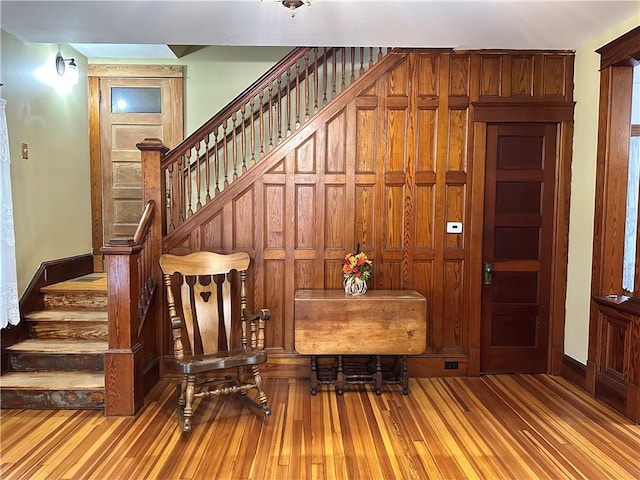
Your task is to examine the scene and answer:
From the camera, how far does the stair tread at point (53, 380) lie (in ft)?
9.48

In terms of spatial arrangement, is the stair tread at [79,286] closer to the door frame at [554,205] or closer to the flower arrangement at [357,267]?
the flower arrangement at [357,267]

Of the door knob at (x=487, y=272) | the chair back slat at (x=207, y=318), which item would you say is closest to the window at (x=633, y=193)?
the door knob at (x=487, y=272)

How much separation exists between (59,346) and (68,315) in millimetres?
265

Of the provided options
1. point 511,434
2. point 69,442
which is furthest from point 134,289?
point 511,434

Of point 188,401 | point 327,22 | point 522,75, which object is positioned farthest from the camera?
point 522,75

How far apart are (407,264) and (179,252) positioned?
1826mm

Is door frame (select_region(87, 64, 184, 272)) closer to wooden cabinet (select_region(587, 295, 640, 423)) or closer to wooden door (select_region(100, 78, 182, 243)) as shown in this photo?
wooden door (select_region(100, 78, 182, 243))

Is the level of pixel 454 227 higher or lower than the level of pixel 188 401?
higher

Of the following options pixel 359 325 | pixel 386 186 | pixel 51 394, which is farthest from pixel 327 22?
pixel 51 394

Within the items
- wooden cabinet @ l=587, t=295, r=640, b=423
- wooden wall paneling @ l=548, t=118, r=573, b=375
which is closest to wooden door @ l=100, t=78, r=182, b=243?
wooden wall paneling @ l=548, t=118, r=573, b=375

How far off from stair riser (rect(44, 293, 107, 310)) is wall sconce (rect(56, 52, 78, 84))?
1.89 meters

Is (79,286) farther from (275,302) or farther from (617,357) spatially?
(617,357)

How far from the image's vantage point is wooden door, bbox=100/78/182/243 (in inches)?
171

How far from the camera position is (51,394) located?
2.90 m
